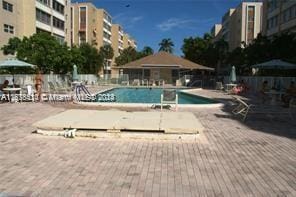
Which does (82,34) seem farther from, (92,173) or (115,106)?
(92,173)

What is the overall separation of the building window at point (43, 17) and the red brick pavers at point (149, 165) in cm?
4936

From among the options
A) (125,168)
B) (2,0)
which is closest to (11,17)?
(2,0)

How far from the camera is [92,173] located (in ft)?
21.5

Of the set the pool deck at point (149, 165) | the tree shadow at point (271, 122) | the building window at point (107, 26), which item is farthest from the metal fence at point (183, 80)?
the building window at point (107, 26)

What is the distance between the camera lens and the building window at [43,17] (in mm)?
57188

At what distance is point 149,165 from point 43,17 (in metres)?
56.3

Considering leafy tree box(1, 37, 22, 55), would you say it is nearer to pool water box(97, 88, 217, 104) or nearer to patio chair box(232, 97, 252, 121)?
pool water box(97, 88, 217, 104)

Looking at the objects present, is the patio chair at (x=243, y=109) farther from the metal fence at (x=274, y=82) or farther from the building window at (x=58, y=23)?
the building window at (x=58, y=23)

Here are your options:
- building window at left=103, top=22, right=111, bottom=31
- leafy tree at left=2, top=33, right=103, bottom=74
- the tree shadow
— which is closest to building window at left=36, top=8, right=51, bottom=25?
leafy tree at left=2, top=33, right=103, bottom=74

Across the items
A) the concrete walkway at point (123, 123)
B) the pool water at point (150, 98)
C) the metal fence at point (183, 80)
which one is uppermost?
the metal fence at point (183, 80)

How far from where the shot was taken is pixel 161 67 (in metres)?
52.3

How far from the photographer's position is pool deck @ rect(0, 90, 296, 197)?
576 cm

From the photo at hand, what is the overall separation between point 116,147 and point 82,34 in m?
97.6

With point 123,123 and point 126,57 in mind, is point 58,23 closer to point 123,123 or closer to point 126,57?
point 126,57
